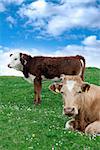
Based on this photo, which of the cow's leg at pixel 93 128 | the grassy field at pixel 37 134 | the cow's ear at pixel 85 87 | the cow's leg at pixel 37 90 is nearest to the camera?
the grassy field at pixel 37 134

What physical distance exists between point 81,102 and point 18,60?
48.2 feet

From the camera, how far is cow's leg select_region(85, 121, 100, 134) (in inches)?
531

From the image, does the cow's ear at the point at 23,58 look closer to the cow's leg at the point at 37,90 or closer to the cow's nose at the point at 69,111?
the cow's leg at the point at 37,90

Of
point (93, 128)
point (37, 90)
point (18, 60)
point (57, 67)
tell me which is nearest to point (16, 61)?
point (18, 60)

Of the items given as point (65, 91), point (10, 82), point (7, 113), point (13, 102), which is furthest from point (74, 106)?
point (10, 82)

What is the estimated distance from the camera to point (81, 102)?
14.1m

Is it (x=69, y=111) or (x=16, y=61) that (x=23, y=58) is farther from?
(x=69, y=111)

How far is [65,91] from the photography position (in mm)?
13711

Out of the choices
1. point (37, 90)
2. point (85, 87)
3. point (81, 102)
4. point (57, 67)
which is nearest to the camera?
point (85, 87)

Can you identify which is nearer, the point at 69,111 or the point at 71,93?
the point at 69,111

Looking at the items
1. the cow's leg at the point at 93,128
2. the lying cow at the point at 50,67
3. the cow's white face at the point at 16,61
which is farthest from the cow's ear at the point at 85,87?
the cow's white face at the point at 16,61

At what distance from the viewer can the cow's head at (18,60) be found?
28094mm

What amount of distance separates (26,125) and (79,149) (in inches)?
150

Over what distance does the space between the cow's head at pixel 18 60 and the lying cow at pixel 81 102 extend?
13675 mm
